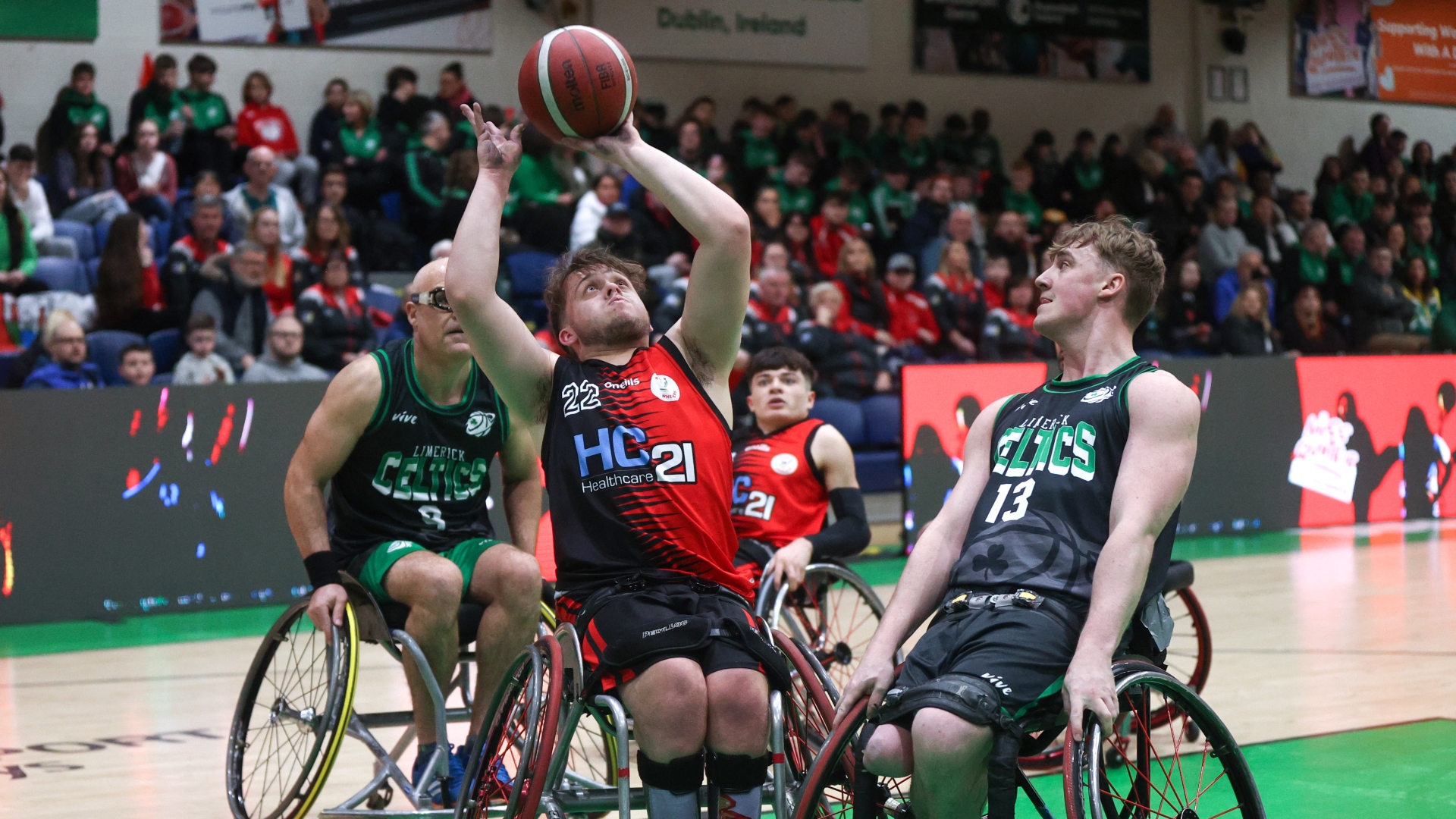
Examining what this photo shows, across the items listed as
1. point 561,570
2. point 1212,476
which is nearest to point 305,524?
point 561,570

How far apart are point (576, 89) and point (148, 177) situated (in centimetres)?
770

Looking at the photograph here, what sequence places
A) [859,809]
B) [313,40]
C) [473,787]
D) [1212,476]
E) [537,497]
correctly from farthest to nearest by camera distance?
[313,40], [1212,476], [537,497], [473,787], [859,809]

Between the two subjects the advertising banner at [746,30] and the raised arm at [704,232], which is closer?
the raised arm at [704,232]

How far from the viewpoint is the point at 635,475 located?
3090 millimetres

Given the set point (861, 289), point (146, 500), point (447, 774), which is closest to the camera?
point (447, 774)

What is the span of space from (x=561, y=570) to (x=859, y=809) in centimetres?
84

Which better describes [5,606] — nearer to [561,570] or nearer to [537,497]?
[537,497]

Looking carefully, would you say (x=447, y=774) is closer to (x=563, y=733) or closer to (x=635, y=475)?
(x=563, y=733)

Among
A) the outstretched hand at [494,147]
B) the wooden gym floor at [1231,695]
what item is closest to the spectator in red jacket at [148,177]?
the wooden gym floor at [1231,695]

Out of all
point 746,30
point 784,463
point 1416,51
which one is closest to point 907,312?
point 746,30

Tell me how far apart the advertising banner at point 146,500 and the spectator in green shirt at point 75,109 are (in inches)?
145

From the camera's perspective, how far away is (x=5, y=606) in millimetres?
7109

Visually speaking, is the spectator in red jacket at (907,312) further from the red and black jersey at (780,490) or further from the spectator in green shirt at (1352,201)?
the spectator in green shirt at (1352,201)

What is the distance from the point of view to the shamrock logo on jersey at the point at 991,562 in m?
2.89
